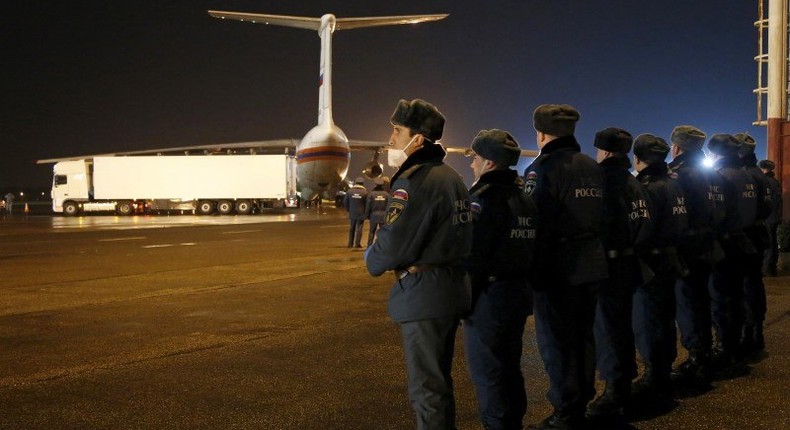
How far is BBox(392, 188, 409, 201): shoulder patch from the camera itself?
13.0 feet

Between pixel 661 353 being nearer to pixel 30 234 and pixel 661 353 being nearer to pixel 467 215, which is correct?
pixel 467 215

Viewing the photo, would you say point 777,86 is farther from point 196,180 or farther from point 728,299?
point 196,180

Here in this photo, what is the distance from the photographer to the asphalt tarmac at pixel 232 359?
5.23 meters

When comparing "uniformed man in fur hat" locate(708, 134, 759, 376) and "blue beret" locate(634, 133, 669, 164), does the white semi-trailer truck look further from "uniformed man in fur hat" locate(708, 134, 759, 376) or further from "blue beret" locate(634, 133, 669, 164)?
"blue beret" locate(634, 133, 669, 164)

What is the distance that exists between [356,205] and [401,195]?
576 inches

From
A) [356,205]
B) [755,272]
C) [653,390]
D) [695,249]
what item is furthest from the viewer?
[356,205]

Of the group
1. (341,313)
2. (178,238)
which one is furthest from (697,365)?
(178,238)

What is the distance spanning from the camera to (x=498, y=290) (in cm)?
448

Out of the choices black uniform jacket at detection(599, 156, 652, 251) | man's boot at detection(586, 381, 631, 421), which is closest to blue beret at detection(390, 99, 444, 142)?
black uniform jacket at detection(599, 156, 652, 251)

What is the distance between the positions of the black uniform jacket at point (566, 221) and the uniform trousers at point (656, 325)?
3.22 ft

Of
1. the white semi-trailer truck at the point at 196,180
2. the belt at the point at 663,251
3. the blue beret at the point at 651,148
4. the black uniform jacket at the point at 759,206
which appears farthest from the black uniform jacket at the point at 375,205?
the white semi-trailer truck at the point at 196,180

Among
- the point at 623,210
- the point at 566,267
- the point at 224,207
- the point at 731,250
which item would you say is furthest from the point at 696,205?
the point at 224,207

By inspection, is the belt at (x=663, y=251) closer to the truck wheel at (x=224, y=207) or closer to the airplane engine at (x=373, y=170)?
the airplane engine at (x=373, y=170)

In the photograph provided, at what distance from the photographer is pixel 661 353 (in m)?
5.72
